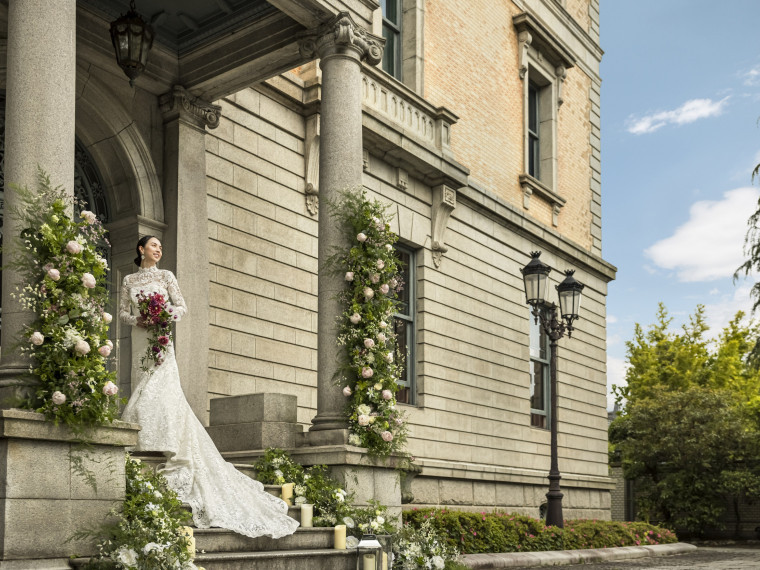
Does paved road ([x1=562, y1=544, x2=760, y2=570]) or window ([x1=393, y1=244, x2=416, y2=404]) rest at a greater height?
window ([x1=393, y1=244, x2=416, y2=404])

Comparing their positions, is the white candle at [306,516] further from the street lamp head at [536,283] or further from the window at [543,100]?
the window at [543,100]

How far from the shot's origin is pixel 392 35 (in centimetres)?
1681

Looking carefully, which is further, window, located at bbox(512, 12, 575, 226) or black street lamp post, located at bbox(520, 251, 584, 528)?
window, located at bbox(512, 12, 575, 226)

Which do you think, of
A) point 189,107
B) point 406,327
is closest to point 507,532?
A: point 406,327

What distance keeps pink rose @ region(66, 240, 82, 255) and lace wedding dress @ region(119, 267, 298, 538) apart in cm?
156

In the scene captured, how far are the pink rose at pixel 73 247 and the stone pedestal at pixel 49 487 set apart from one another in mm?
1281

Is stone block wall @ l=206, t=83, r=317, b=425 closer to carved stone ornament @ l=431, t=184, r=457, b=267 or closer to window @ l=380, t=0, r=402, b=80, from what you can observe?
carved stone ornament @ l=431, t=184, r=457, b=267

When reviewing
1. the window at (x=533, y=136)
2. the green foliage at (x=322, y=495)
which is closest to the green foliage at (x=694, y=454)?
the window at (x=533, y=136)

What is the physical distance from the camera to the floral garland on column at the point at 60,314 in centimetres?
701

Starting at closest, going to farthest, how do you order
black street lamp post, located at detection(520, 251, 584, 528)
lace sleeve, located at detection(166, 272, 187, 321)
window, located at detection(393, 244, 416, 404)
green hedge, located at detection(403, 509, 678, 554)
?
1. lace sleeve, located at detection(166, 272, 187, 321)
2. green hedge, located at detection(403, 509, 678, 554)
3. black street lamp post, located at detection(520, 251, 584, 528)
4. window, located at detection(393, 244, 416, 404)

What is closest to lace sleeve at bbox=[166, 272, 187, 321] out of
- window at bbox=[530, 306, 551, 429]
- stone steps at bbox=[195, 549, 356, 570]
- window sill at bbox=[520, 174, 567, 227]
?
stone steps at bbox=[195, 549, 356, 570]

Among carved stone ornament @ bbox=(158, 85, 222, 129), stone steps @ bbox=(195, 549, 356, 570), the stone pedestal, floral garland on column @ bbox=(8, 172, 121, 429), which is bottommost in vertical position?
stone steps @ bbox=(195, 549, 356, 570)

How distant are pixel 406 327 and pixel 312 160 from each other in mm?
3831

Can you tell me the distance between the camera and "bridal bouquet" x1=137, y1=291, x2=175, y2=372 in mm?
8594
